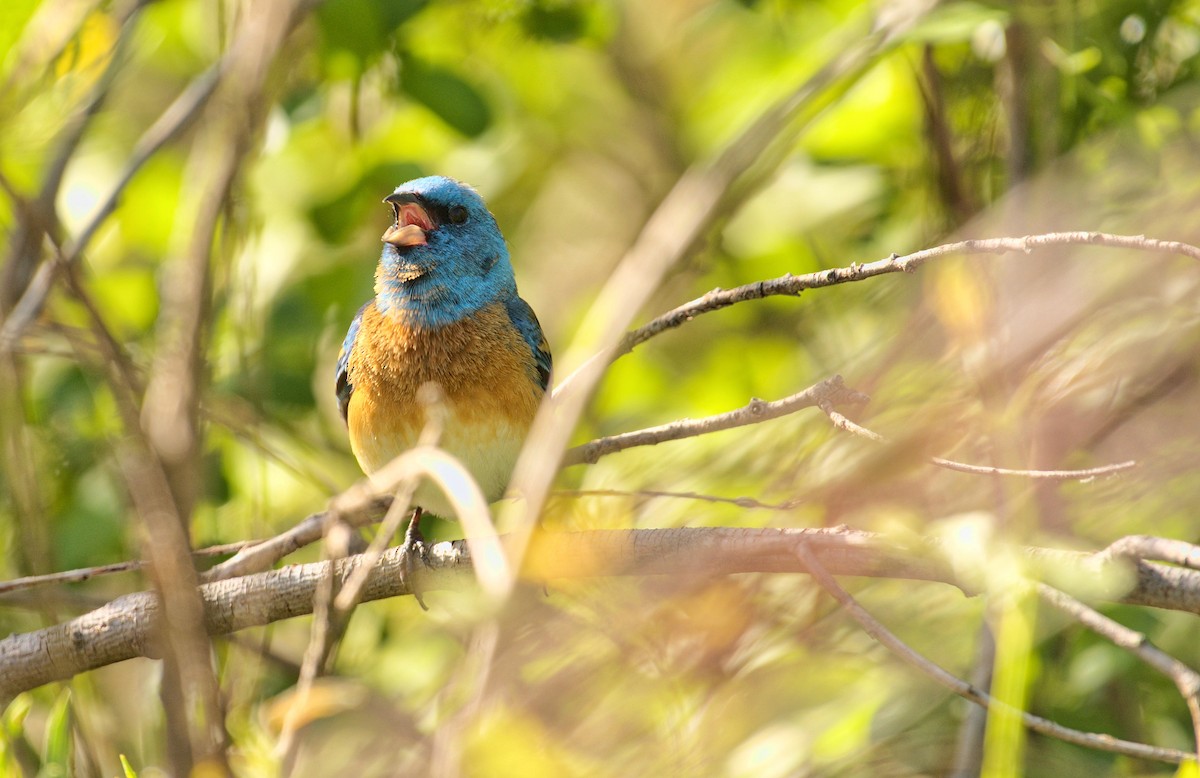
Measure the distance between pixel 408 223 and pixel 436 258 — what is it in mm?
152

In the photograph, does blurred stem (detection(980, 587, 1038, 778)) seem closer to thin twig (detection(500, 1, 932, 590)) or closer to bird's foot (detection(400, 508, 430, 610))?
thin twig (detection(500, 1, 932, 590))

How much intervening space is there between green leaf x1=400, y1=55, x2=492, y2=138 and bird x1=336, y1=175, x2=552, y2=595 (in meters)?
0.20

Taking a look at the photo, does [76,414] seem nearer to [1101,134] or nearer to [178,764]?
[178,764]

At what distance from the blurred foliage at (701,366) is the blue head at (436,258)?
308 millimetres

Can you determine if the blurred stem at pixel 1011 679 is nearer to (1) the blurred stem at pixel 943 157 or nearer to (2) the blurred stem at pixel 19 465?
(2) the blurred stem at pixel 19 465

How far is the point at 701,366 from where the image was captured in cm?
530

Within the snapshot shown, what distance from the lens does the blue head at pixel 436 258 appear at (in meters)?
3.72

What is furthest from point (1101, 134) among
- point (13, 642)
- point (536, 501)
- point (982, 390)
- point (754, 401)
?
point (13, 642)

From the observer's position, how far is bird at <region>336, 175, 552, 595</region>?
138 inches

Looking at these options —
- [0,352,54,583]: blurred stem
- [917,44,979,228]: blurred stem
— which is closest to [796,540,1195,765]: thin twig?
[0,352,54,583]: blurred stem

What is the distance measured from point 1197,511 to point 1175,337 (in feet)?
1.71

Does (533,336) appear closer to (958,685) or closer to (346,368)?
(346,368)

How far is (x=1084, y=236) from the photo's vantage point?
6.14ft

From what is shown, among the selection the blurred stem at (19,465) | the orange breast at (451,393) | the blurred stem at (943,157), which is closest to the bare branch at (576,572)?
the blurred stem at (19,465)
